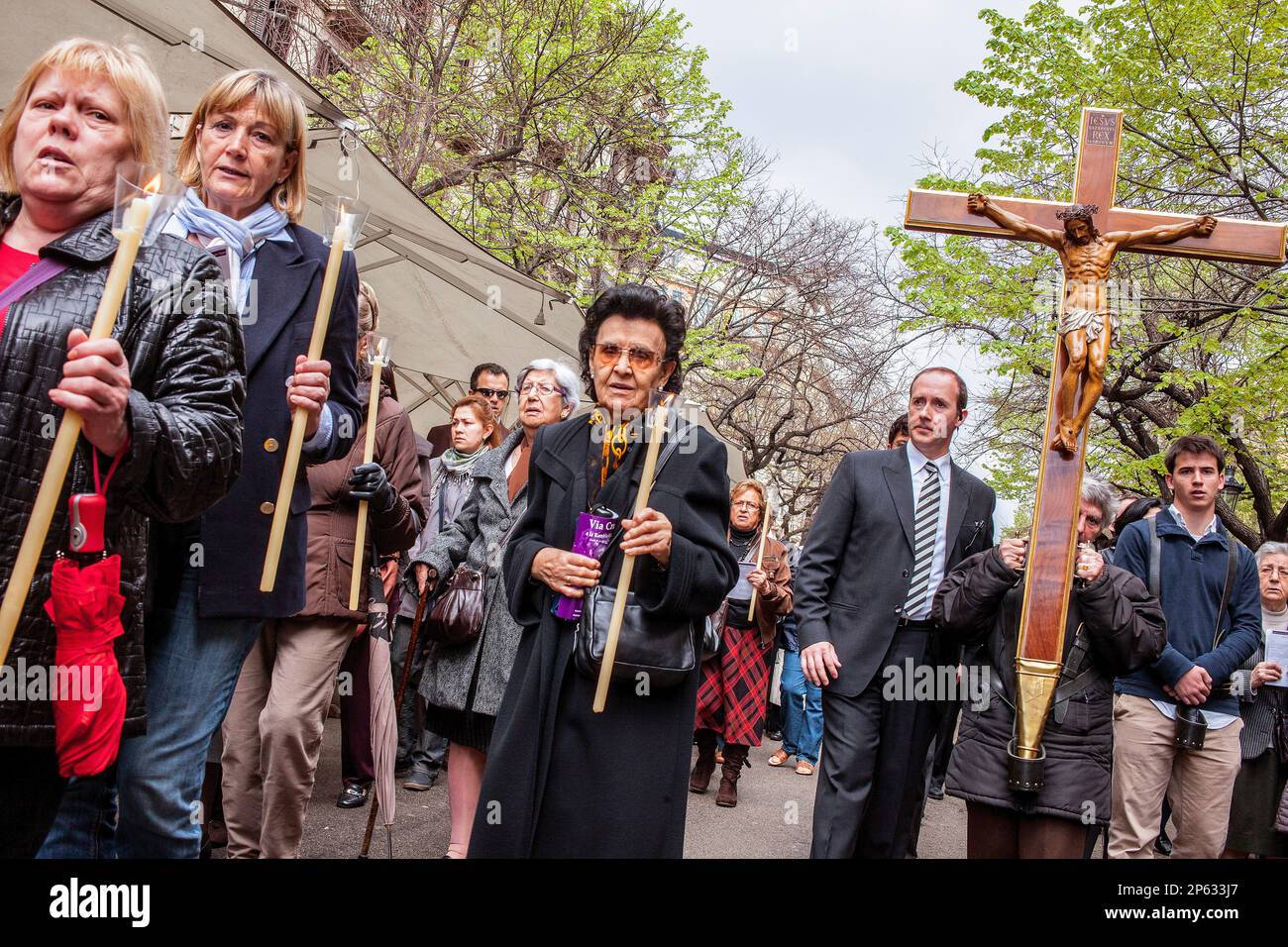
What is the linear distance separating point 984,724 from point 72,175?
12.1 ft

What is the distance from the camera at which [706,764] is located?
7414 millimetres

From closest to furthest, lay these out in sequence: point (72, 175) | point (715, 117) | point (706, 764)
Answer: point (72, 175)
point (706, 764)
point (715, 117)

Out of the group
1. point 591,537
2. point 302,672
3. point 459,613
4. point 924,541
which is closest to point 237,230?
point 591,537

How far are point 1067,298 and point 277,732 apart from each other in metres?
3.89

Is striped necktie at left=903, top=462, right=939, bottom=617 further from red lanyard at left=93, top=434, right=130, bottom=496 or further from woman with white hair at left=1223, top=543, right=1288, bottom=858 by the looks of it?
red lanyard at left=93, top=434, right=130, bottom=496

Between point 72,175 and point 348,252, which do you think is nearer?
point 72,175

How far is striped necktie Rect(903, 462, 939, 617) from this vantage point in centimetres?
446

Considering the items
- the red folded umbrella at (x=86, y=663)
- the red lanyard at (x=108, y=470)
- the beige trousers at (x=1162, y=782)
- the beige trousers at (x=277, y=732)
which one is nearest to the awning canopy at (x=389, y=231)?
the beige trousers at (x=277, y=732)

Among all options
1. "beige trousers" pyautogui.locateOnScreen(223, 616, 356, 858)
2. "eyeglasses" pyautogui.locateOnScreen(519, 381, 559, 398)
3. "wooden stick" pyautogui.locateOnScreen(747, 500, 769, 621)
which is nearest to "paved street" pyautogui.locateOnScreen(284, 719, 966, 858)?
"beige trousers" pyautogui.locateOnScreen(223, 616, 356, 858)

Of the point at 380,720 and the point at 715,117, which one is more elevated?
the point at 715,117

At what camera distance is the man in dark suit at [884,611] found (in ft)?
14.3

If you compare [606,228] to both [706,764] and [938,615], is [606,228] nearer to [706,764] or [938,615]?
[706,764]

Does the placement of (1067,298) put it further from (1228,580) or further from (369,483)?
(369,483)
